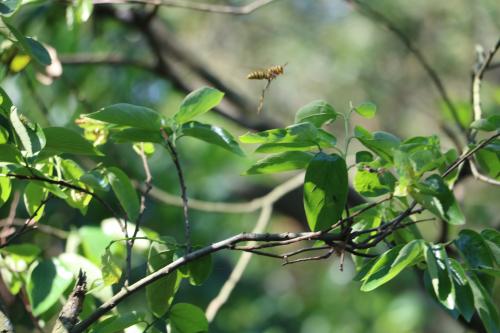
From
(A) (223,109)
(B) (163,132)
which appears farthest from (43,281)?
(A) (223,109)

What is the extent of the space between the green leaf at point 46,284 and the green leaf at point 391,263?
0.39 meters

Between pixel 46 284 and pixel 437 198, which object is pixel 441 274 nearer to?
pixel 437 198

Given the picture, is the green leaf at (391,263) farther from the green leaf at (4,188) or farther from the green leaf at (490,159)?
the green leaf at (4,188)

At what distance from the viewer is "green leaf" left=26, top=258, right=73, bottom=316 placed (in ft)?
2.60

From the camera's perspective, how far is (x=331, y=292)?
2.85 m

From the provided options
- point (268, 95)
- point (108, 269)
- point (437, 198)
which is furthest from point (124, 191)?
point (268, 95)

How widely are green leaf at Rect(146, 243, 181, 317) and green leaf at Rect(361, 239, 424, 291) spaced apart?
0.18 metres

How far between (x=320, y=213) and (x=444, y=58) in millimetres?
4195

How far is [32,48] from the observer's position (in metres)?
0.64

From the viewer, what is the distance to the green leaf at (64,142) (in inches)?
23.8

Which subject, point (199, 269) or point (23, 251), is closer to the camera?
point (199, 269)

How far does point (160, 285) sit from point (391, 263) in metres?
0.21


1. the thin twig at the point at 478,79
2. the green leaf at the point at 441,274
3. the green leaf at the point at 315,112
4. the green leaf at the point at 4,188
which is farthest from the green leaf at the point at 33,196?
the thin twig at the point at 478,79

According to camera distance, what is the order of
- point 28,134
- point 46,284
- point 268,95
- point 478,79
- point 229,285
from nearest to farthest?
point 28,134
point 46,284
point 478,79
point 229,285
point 268,95
